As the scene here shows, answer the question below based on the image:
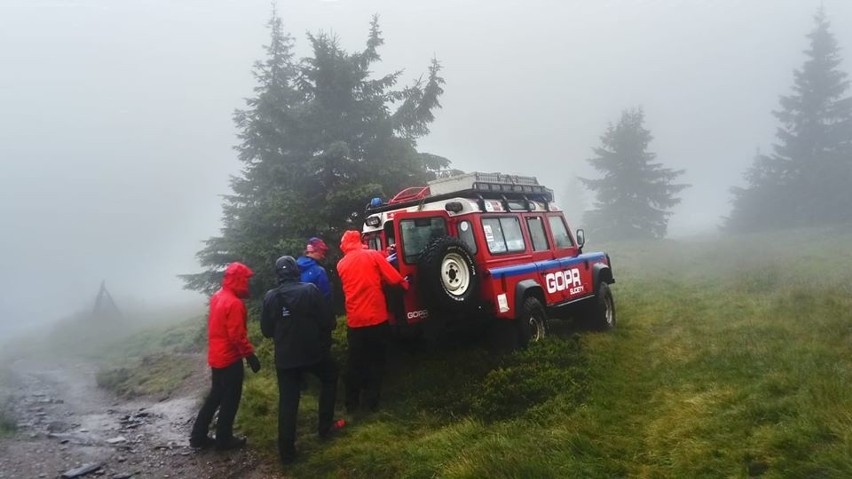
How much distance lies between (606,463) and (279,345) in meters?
3.59

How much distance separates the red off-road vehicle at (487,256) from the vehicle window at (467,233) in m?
0.01

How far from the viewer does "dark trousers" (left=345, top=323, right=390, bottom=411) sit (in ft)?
20.7

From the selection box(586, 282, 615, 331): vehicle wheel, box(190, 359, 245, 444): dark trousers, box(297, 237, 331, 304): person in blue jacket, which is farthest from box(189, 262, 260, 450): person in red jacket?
box(586, 282, 615, 331): vehicle wheel

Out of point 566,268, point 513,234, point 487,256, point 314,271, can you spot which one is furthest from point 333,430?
point 566,268

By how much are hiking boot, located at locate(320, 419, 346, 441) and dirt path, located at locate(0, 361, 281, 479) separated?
0.68 m

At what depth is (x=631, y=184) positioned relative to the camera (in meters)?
35.1

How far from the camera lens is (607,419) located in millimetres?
5254

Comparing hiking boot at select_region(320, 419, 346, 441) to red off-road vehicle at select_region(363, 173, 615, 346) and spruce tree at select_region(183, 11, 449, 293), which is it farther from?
spruce tree at select_region(183, 11, 449, 293)

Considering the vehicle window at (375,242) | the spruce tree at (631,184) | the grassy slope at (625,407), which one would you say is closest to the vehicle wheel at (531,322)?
the grassy slope at (625,407)

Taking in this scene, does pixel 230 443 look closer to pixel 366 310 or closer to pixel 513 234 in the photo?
pixel 366 310

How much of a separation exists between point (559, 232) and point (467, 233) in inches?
118

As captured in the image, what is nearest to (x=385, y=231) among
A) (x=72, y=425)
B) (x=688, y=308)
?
(x=72, y=425)

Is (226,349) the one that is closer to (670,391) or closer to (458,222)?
(458,222)

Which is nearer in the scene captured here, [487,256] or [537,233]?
[487,256]
